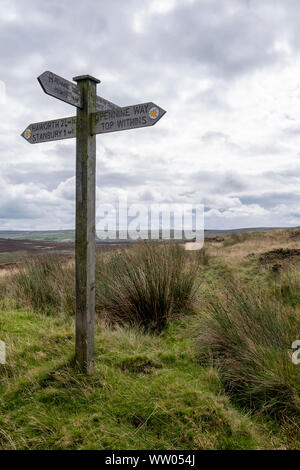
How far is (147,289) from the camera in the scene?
5344 millimetres

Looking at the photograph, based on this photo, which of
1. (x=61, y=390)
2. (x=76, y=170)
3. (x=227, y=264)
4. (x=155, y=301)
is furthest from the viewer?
(x=227, y=264)

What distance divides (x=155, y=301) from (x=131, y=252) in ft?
5.23

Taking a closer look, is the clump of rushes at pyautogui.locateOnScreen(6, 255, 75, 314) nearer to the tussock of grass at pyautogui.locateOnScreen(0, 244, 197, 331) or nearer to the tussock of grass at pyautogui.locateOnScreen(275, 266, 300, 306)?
the tussock of grass at pyautogui.locateOnScreen(0, 244, 197, 331)

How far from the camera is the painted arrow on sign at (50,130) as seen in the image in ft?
12.2

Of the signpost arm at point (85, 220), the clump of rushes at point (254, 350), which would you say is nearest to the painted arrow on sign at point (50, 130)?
the signpost arm at point (85, 220)

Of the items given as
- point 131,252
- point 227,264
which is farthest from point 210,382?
point 227,264

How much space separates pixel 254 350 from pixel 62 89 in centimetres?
319

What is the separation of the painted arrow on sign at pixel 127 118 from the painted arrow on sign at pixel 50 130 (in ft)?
0.97

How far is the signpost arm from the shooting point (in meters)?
3.56

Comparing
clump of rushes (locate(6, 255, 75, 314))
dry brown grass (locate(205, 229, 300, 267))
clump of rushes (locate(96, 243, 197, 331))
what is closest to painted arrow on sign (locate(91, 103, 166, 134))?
clump of rushes (locate(96, 243, 197, 331))

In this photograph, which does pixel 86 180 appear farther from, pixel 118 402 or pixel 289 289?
pixel 289 289

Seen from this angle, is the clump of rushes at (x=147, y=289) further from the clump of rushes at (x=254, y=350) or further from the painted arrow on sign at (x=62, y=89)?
the painted arrow on sign at (x=62, y=89)
